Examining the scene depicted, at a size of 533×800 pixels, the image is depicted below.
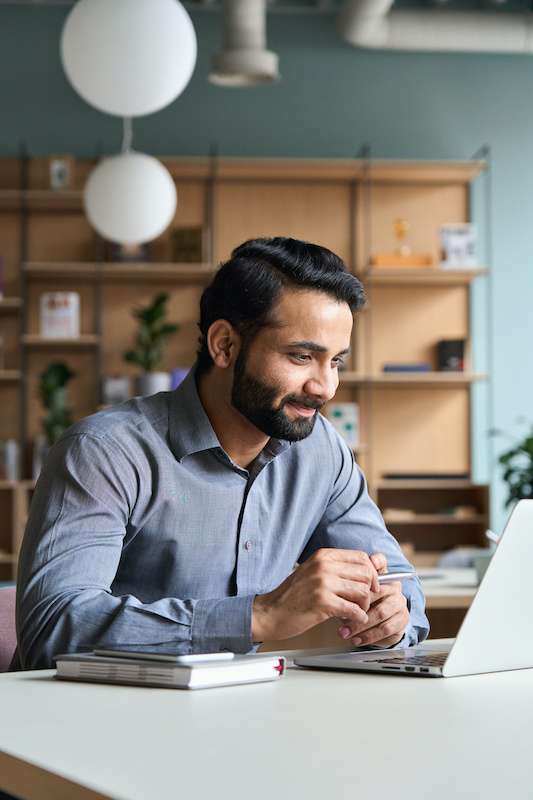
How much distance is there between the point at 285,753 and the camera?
38.8 inches

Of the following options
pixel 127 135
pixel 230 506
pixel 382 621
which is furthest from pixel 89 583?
pixel 127 135

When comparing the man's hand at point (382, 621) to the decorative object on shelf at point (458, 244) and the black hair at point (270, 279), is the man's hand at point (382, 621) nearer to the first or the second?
the black hair at point (270, 279)

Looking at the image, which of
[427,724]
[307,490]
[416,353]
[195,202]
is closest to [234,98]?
[195,202]

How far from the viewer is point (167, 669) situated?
51.0 inches

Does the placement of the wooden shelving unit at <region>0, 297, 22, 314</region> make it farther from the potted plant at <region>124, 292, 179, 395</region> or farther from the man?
the man

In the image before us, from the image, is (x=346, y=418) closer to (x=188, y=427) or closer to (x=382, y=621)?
(x=188, y=427)

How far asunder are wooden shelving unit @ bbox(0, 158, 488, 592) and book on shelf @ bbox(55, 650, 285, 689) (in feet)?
16.6

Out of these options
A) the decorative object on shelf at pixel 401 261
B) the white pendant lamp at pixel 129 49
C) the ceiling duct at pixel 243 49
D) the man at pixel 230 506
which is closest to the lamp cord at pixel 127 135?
the ceiling duct at pixel 243 49

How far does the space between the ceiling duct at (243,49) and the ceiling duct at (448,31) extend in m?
0.79

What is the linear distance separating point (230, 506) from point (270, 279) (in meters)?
0.35

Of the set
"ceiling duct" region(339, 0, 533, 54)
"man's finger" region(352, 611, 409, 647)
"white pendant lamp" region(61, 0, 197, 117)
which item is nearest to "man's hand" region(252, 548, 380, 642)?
"man's finger" region(352, 611, 409, 647)

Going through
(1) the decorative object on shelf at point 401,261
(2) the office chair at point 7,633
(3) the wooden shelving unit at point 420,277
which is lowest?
(2) the office chair at point 7,633

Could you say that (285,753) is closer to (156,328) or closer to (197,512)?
(197,512)

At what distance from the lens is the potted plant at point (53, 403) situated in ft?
20.3
